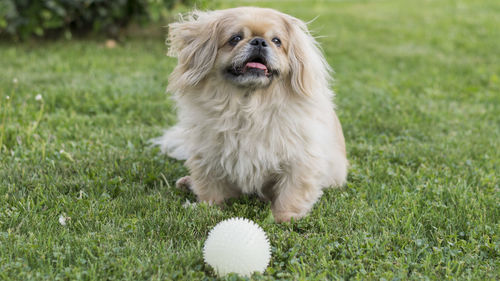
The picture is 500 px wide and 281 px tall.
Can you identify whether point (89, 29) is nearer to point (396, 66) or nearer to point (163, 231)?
point (396, 66)

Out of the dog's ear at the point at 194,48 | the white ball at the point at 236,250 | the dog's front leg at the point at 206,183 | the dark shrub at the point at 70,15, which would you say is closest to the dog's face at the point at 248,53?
the dog's ear at the point at 194,48

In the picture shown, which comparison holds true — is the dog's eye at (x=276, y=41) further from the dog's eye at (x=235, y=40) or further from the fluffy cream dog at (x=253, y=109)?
the dog's eye at (x=235, y=40)

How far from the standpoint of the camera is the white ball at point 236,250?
2324 millimetres

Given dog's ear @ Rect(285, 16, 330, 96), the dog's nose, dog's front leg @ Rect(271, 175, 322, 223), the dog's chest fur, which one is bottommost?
dog's front leg @ Rect(271, 175, 322, 223)

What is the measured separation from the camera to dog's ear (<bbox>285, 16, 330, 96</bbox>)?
10.0ft

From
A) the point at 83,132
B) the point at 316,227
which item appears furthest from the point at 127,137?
the point at 316,227

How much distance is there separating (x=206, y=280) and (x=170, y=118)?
2613 millimetres

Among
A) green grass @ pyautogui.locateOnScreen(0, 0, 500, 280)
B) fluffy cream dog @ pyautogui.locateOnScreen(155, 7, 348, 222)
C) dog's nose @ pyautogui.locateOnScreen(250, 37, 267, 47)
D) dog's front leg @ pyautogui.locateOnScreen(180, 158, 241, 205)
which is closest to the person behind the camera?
green grass @ pyautogui.locateOnScreen(0, 0, 500, 280)

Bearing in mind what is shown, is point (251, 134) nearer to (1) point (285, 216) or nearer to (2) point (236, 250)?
(1) point (285, 216)

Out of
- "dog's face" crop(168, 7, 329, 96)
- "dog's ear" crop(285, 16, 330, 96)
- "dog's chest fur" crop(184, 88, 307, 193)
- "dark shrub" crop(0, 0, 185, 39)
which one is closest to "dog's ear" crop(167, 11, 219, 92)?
"dog's face" crop(168, 7, 329, 96)

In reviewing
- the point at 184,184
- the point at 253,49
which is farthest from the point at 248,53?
the point at 184,184

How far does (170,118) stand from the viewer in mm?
4785

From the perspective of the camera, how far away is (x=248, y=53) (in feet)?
9.33

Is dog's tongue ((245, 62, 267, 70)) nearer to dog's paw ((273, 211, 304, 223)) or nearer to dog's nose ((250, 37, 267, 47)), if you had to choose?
dog's nose ((250, 37, 267, 47))
